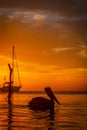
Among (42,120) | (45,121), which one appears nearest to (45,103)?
(42,120)

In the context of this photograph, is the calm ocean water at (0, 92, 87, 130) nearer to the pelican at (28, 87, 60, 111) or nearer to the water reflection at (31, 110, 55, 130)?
the water reflection at (31, 110, 55, 130)

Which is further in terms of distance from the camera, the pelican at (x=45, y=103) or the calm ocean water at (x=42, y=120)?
the pelican at (x=45, y=103)

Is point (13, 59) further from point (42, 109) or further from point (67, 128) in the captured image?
point (67, 128)

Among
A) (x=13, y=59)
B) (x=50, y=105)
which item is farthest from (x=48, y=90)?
(x=13, y=59)

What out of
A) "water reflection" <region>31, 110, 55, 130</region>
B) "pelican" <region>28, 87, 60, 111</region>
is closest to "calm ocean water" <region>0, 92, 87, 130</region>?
"water reflection" <region>31, 110, 55, 130</region>

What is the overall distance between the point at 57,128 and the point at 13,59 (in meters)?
53.6

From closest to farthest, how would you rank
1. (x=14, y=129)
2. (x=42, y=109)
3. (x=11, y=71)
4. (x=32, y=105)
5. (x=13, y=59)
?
(x=14, y=129)
(x=42, y=109)
(x=32, y=105)
(x=11, y=71)
(x=13, y=59)

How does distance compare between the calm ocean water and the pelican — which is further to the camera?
the pelican

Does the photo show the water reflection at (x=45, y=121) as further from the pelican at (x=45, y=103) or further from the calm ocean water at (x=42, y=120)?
the pelican at (x=45, y=103)

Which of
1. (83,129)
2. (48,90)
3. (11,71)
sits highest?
(11,71)

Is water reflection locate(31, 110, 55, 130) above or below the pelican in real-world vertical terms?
below

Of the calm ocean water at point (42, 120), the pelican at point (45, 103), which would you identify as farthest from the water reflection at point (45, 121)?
the pelican at point (45, 103)

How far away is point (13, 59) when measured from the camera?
8469 cm

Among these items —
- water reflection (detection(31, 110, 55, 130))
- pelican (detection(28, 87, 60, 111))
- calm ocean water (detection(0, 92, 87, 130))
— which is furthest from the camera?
pelican (detection(28, 87, 60, 111))
